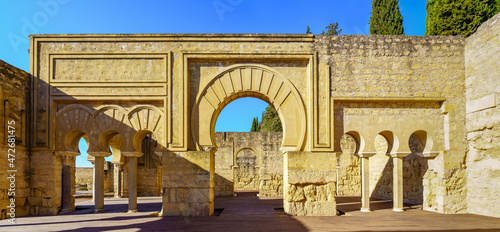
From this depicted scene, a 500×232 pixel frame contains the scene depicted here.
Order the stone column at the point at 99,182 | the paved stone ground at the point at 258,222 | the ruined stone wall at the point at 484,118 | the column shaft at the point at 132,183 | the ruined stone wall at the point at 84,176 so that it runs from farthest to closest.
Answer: the ruined stone wall at the point at 84,176
the stone column at the point at 99,182
the column shaft at the point at 132,183
the ruined stone wall at the point at 484,118
the paved stone ground at the point at 258,222

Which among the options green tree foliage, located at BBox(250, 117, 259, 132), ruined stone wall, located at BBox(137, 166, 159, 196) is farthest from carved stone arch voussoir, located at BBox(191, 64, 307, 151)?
green tree foliage, located at BBox(250, 117, 259, 132)

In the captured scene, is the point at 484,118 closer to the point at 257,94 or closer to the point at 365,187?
the point at 365,187

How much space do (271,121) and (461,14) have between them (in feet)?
72.4

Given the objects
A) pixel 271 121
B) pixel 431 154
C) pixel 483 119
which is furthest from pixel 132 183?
pixel 271 121

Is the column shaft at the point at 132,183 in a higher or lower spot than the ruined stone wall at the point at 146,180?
higher

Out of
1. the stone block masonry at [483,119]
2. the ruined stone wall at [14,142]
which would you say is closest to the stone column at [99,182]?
the ruined stone wall at [14,142]

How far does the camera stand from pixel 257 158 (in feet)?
58.2

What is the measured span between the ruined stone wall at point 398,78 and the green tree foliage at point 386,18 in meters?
8.52

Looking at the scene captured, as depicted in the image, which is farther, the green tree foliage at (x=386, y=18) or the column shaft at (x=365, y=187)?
the green tree foliage at (x=386, y=18)

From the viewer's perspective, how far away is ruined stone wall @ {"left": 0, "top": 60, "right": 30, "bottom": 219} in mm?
8422

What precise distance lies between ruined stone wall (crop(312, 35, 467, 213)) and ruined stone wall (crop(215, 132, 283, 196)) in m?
7.86

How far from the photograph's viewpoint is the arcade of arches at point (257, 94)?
9148mm

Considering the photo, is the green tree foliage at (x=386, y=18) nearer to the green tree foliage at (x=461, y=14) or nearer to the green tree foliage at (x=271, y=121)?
the green tree foliage at (x=461, y=14)

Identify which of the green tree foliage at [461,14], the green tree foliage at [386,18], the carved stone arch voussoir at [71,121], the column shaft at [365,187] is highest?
the green tree foliage at [386,18]
